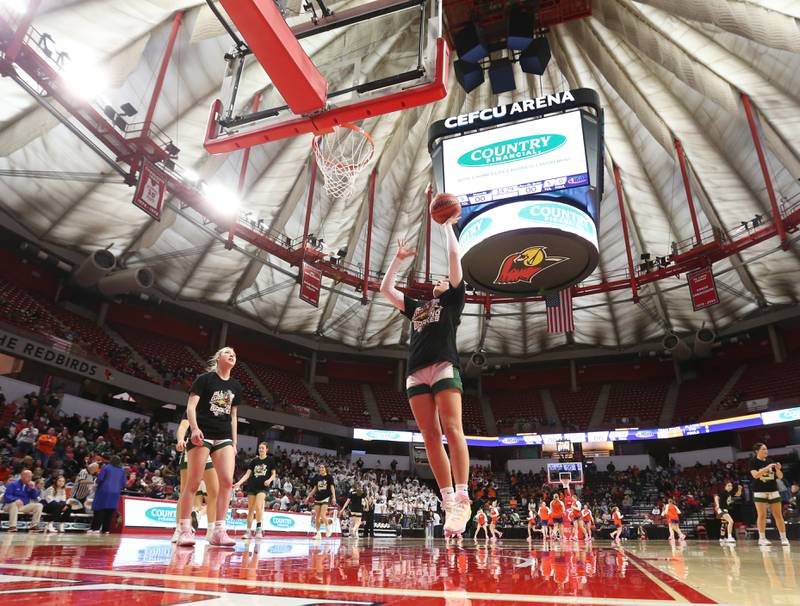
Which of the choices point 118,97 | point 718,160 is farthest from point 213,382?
point 718,160

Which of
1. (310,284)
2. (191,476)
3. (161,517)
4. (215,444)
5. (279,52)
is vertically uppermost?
(310,284)

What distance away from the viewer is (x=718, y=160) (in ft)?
66.6

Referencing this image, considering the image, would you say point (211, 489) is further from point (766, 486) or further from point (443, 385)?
point (766, 486)

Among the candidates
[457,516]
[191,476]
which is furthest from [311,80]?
[457,516]

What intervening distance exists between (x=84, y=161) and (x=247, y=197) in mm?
5959

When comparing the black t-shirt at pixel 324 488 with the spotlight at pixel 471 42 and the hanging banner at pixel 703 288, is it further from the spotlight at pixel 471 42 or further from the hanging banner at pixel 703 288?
the hanging banner at pixel 703 288

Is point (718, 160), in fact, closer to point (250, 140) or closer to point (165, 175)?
point (250, 140)

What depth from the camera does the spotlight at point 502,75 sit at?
54.6 feet

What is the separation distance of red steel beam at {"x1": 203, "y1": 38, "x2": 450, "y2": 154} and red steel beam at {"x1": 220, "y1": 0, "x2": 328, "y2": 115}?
0.76 feet

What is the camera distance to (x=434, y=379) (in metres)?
4.10

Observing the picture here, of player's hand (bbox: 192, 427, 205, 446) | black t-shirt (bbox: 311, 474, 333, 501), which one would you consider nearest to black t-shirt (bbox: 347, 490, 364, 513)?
black t-shirt (bbox: 311, 474, 333, 501)

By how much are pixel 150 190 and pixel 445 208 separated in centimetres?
1508

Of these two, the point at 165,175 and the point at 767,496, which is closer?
the point at 767,496

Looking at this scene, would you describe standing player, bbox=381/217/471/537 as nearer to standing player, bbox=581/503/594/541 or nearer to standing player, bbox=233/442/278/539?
standing player, bbox=233/442/278/539
